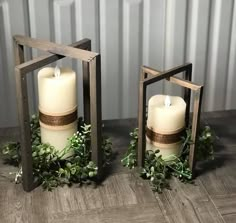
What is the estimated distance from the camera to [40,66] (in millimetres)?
940

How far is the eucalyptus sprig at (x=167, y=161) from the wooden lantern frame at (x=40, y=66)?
0.08 m

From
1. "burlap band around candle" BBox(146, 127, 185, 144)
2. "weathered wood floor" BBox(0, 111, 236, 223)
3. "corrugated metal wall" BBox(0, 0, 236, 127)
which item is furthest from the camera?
"corrugated metal wall" BBox(0, 0, 236, 127)

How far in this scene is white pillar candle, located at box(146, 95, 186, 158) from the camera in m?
1.00

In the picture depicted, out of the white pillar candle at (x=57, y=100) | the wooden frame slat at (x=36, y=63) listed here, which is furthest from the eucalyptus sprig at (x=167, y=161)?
the wooden frame slat at (x=36, y=63)

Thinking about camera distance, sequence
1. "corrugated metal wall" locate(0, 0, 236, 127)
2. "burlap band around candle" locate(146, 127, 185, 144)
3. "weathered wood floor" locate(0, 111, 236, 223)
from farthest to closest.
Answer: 1. "corrugated metal wall" locate(0, 0, 236, 127)
2. "burlap band around candle" locate(146, 127, 185, 144)
3. "weathered wood floor" locate(0, 111, 236, 223)

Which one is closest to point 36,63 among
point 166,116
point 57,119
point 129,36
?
point 57,119

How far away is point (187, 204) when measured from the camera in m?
0.95

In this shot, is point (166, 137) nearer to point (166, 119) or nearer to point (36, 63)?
point (166, 119)

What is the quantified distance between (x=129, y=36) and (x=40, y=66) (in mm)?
413

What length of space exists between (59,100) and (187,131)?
24 cm

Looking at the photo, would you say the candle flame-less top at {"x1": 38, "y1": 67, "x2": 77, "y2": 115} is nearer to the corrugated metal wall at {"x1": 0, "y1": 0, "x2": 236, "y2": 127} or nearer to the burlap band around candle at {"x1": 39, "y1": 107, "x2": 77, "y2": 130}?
the burlap band around candle at {"x1": 39, "y1": 107, "x2": 77, "y2": 130}

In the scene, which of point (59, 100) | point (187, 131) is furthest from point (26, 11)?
point (187, 131)

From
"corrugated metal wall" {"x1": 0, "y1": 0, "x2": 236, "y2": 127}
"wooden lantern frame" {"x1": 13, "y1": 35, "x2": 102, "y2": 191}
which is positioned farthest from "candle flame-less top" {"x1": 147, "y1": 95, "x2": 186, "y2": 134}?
"corrugated metal wall" {"x1": 0, "y1": 0, "x2": 236, "y2": 127}

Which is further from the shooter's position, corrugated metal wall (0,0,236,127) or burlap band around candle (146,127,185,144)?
corrugated metal wall (0,0,236,127)
